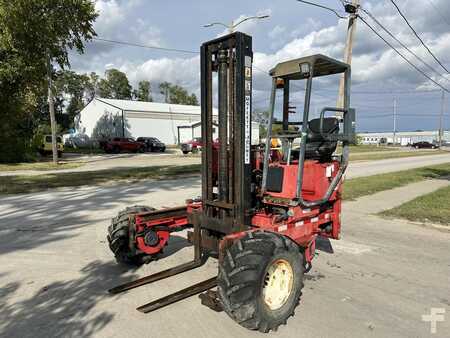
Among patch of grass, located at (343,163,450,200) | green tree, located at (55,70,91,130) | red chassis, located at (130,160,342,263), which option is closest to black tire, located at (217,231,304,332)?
red chassis, located at (130,160,342,263)

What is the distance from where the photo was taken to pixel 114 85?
88750 millimetres

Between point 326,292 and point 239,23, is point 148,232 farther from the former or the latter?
point 239,23

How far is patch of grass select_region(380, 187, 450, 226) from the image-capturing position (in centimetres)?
868

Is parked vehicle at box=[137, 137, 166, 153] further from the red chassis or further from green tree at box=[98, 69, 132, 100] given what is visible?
green tree at box=[98, 69, 132, 100]

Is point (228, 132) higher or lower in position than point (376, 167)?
higher

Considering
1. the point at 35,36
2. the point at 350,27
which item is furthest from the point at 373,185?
the point at 35,36

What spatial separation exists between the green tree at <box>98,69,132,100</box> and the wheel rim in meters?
88.7

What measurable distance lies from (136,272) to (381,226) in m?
5.36

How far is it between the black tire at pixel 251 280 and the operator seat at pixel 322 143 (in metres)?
1.55

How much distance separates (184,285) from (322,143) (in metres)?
2.42

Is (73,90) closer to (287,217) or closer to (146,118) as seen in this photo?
(146,118)

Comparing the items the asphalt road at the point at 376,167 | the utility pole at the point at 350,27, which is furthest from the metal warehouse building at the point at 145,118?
the utility pole at the point at 350,27

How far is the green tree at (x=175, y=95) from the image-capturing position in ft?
343

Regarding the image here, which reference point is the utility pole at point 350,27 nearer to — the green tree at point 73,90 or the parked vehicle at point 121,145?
the parked vehicle at point 121,145
